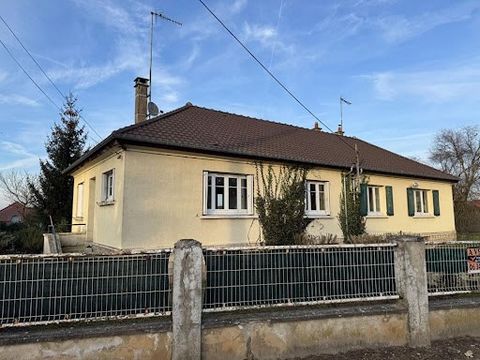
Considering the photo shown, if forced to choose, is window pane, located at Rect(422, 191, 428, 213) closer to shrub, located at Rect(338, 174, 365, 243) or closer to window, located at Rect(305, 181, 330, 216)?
shrub, located at Rect(338, 174, 365, 243)

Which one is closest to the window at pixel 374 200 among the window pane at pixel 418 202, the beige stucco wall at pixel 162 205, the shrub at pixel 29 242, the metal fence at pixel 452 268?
the window pane at pixel 418 202

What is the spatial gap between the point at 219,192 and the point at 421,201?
11.9 metres

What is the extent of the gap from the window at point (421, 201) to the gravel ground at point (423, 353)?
13.9 m

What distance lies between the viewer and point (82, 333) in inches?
163

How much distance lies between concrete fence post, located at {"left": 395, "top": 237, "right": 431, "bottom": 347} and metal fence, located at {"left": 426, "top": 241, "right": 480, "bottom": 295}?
23.1 inches

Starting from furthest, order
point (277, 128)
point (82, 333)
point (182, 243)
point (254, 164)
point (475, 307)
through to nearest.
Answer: point (277, 128), point (254, 164), point (475, 307), point (182, 243), point (82, 333)

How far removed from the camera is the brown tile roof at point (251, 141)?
1098 cm

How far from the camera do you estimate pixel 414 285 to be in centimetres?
530

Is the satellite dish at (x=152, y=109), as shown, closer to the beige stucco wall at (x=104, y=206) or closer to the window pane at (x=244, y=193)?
the beige stucco wall at (x=104, y=206)

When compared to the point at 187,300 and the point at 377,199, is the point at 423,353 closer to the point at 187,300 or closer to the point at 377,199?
A: the point at 187,300

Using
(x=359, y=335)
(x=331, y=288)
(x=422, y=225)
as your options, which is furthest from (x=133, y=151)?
(x=422, y=225)

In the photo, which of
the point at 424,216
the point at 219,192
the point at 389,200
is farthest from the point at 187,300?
the point at 424,216

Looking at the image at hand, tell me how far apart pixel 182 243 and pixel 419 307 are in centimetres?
345

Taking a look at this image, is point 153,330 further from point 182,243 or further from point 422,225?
point 422,225
